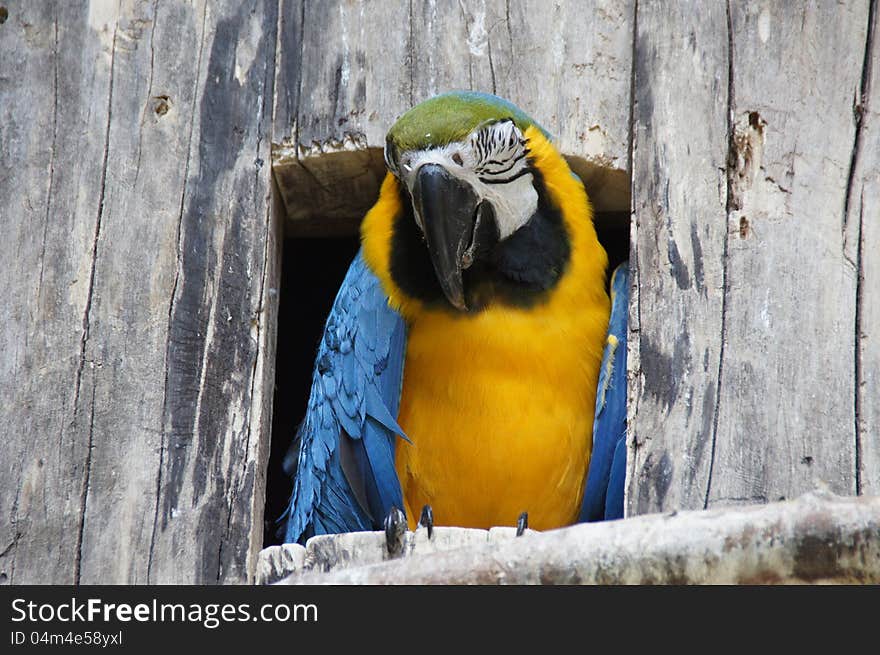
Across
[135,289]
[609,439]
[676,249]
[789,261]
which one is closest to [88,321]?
[135,289]

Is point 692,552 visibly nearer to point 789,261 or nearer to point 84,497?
point 789,261

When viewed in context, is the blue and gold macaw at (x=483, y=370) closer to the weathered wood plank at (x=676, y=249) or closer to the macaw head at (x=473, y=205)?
the macaw head at (x=473, y=205)

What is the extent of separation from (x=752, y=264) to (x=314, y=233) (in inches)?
50.0

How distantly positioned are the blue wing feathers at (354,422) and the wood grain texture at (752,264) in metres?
0.55

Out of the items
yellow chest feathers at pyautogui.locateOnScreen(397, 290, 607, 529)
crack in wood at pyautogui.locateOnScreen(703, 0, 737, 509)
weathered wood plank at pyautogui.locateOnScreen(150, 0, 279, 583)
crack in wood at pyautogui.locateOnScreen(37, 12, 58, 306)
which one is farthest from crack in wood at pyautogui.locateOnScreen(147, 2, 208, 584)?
crack in wood at pyautogui.locateOnScreen(703, 0, 737, 509)

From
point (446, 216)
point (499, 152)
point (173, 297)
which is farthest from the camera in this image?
point (173, 297)

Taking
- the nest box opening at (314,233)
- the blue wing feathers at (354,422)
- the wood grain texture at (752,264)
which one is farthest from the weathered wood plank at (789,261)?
the blue wing feathers at (354,422)

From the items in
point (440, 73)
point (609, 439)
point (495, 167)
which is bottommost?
point (609, 439)

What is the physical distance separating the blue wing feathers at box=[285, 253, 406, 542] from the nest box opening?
30 centimetres

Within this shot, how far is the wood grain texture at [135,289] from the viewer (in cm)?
265

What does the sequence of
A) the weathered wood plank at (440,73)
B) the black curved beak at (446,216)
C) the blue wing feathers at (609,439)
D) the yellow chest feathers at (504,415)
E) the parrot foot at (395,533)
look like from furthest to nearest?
the weathered wood plank at (440,73) → the yellow chest feathers at (504,415) → the blue wing feathers at (609,439) → the black curved beak at (446,216) → the parrot foot at (395,533)

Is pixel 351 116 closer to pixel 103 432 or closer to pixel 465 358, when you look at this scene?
pixel 465 358

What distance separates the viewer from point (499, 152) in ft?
8.86

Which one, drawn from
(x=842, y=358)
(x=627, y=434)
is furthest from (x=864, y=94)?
(x=627, y=434)
